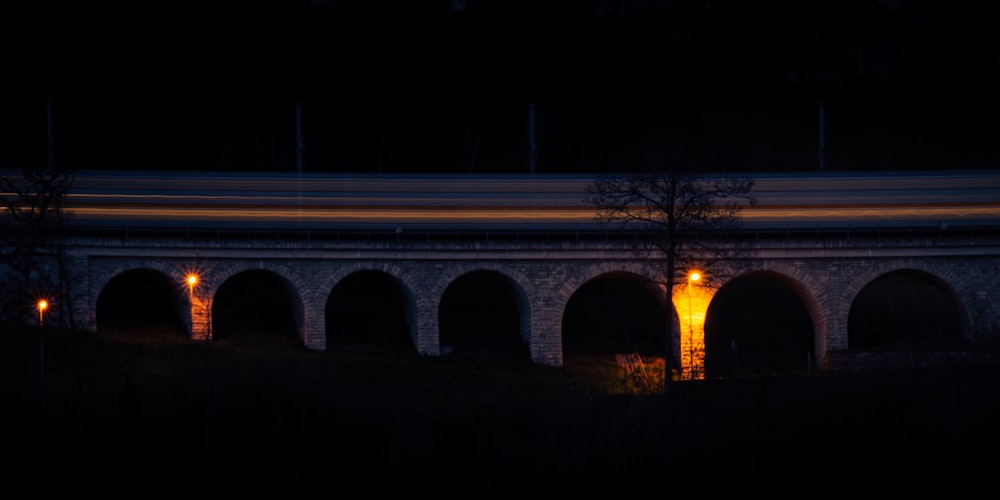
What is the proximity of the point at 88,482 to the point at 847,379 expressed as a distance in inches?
823

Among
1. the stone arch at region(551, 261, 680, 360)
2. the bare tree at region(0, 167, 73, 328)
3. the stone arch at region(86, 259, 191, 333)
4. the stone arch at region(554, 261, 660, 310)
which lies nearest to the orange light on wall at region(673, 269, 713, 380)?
the stone arch at region(551, 261, 680, 360)

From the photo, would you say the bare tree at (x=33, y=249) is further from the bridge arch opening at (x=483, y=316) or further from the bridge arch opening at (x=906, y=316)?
the bridge arch opening at (x=906, y=316)

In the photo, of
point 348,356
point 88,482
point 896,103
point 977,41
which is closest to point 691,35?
point 896,103

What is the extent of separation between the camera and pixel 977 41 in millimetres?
80438

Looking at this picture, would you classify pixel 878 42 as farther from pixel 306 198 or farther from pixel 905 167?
pixel 306 198

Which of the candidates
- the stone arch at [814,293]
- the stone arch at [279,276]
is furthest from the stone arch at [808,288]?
the stone arch at [279,276]

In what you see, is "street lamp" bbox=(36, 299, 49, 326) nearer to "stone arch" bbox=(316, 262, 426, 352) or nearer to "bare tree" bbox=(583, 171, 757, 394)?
"stone arch" bbox=(316, 262, 426, 352)

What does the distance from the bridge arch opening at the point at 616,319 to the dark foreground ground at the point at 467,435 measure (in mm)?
7583

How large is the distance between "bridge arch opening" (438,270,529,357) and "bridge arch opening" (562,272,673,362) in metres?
1.91

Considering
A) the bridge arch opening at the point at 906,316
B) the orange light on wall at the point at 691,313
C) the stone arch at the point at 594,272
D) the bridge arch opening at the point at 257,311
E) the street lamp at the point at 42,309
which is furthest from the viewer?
the bridge arch opening at the point at 906,316

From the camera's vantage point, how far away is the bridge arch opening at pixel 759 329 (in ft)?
156

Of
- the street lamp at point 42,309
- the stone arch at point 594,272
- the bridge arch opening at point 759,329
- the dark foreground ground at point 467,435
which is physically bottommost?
the dark foreground ground at point 467,435

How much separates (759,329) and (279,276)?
16.9 m

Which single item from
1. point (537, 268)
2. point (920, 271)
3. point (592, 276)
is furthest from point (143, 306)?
point (920, 271)
